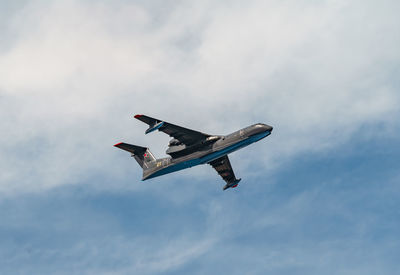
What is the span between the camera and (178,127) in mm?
56938

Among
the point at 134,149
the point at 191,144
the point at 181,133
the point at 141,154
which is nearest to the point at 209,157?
the point at 191,144

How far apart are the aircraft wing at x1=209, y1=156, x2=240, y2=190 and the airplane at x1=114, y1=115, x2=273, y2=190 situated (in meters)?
7.60

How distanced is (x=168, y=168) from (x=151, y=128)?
860 cm

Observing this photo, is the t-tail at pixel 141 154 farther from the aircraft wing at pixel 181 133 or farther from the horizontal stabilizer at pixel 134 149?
the aircraft wing at pixel 181 133

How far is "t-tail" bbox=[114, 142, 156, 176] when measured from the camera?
65.0 meters

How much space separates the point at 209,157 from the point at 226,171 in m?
10.3

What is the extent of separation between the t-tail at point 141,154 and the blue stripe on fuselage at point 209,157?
2.46m

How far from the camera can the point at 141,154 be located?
66.6m

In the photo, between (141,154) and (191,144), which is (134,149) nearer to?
(141,154)

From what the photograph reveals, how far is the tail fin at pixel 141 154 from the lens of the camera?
214 feet

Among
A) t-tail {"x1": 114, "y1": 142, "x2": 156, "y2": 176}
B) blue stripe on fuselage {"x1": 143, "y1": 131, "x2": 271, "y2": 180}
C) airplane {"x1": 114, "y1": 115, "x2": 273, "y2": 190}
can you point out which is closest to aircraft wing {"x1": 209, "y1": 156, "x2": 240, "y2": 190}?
airplane {"x1": 114, "y1": 115, "x2": 273, "y2": 190}

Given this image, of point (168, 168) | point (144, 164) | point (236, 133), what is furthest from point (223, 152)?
point (144, 164)

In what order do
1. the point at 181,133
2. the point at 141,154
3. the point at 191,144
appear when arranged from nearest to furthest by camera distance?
the point at 181,133 → the point at 191,144 → the point at 141,154

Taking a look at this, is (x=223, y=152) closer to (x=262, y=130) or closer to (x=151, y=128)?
(x=262, y=130)
